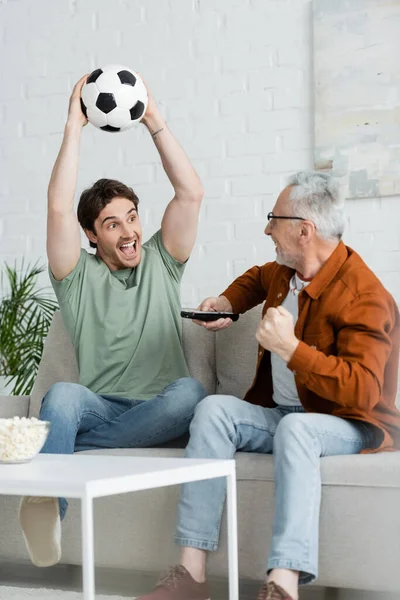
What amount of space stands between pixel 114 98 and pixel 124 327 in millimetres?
660

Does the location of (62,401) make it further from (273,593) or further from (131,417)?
(273,593)

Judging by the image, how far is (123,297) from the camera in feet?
9.02


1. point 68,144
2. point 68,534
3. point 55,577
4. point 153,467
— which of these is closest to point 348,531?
point 153,467

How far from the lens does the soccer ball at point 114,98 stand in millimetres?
2621

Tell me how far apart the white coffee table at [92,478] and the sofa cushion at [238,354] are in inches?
32.6

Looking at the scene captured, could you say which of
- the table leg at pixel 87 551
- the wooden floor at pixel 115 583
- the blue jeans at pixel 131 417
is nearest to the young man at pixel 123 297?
the blue jeans at pixel 131 417

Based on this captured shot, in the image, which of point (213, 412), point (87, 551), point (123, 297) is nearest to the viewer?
point (87, 551)

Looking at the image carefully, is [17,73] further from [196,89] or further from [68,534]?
Result: [68,534]

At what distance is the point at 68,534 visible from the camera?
2.40 m

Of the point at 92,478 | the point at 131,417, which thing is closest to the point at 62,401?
the point at 131,417

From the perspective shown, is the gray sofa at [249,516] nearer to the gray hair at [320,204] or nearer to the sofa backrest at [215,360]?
the sofa backrest at [215,360]

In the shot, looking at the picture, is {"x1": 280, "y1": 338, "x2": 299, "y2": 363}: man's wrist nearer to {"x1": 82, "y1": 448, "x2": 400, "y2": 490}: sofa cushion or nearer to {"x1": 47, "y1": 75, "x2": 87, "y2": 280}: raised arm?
{"x1": 82, "y1": 448, "x2": 400, "y2": 490}: sofa cushion

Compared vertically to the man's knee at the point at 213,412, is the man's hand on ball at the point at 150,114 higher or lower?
higher

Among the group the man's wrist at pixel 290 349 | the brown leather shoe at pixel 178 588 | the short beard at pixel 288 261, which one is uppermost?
the short beard at pixel 288 261
